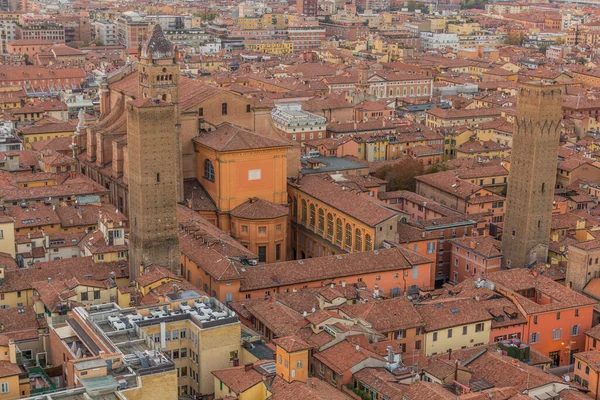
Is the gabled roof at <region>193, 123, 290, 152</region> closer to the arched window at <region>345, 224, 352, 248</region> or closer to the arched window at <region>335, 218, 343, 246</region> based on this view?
the arched window at <region>335, 218, 343, 246</region>

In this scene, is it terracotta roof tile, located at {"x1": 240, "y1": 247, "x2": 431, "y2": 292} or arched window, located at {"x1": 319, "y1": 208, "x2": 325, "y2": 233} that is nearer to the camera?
terracotta roof tile, located at {"x1": 240, "y1": 247, "x2": 431, "y2": 292}

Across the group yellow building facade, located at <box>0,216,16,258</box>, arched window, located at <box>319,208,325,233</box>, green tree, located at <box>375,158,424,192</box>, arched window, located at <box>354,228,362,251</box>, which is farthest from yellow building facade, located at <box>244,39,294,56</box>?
yellow building facade, located at <box>0,216,16,258</box>

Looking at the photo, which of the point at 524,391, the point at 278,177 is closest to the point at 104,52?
the point at 278,177

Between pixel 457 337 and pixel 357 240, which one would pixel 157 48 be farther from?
pixel 457 337

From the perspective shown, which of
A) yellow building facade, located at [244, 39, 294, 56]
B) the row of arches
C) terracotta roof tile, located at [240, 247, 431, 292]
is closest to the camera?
terracotta roof tile, located at [240, 247, 431, 292]

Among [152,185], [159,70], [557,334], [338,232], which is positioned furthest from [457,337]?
[159,70]

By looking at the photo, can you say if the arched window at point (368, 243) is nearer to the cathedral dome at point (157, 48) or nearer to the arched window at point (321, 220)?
the arched window at point (321, 220)
